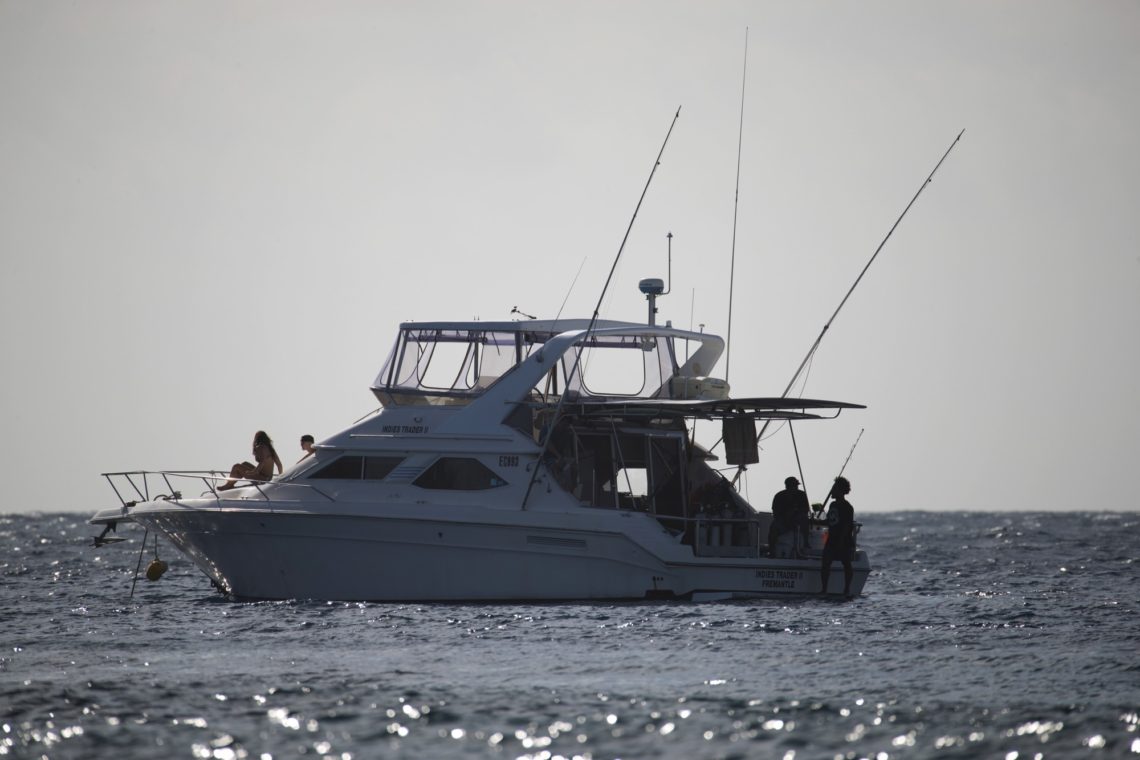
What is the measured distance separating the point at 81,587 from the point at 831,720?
1913 centimetres

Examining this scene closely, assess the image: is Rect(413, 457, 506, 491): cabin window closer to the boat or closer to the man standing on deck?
the boat

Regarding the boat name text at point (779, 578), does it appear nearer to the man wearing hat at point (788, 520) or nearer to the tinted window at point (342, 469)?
the man wearing hat at point (788, 520)

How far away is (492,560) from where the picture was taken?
896 inches

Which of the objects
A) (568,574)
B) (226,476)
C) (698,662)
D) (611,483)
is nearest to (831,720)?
(698,662)

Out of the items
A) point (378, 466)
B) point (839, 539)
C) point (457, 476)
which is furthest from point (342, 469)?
point (839, 539)

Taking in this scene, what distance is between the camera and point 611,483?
24250mm

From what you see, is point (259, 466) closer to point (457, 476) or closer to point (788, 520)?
point (457, 476)

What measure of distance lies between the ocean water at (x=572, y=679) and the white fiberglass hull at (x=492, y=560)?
34 centimetres

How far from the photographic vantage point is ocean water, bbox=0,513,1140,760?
13.4m

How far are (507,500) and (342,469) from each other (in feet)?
9.45

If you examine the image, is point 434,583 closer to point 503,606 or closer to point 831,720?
point 503,606

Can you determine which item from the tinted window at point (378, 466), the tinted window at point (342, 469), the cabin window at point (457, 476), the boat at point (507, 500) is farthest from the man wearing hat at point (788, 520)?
the tinted window at point (342, 469)

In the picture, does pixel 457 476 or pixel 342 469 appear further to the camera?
pixel 342 469

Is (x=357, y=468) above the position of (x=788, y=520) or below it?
above
